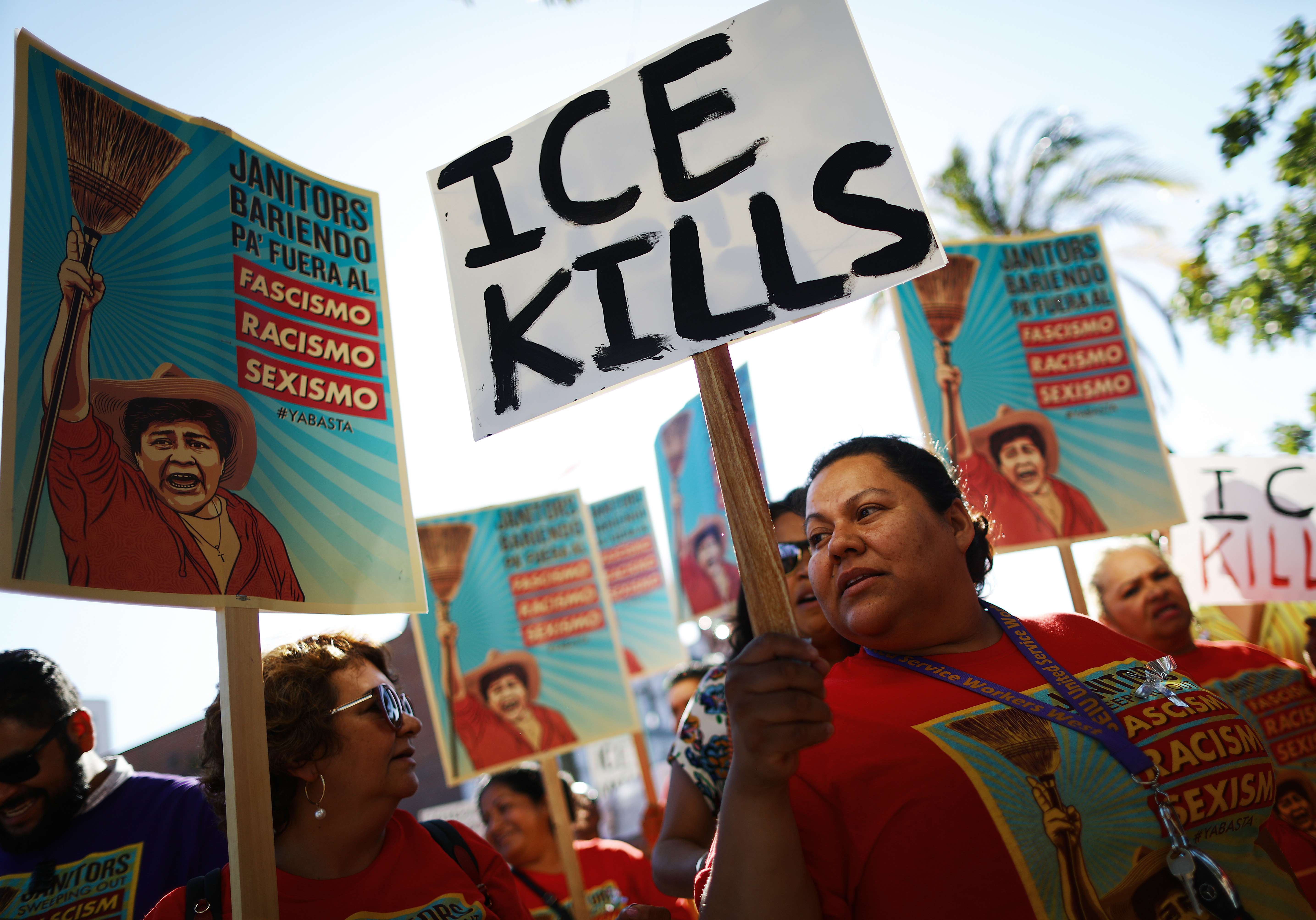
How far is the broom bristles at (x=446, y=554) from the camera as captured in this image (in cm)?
609

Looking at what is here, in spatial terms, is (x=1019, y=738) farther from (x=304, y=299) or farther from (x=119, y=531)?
(x=304, y=299)

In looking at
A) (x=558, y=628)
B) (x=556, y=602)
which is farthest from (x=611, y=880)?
(x=556, y=602)

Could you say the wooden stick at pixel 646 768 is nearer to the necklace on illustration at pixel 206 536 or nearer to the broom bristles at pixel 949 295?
the broom bristles at pixel 949 295

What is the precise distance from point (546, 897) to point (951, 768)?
6.68ft

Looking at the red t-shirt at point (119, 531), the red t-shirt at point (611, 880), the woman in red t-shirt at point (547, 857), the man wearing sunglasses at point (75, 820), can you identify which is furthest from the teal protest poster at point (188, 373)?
the red t-shirt at point (611, 880)

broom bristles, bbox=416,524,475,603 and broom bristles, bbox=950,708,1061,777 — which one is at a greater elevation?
broom bristles, bbox=416,524,475,603

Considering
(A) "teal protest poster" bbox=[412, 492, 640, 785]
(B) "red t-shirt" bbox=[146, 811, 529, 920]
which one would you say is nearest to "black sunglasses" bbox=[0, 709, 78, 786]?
(B) "red t-shirt" bbox=[146, 811, 529, 920]

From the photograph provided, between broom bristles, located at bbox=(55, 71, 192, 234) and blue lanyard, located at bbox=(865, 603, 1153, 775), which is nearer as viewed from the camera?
blue lanyard, located at bbox=(865, 603, 1153, 775)

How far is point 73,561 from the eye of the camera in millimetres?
1609

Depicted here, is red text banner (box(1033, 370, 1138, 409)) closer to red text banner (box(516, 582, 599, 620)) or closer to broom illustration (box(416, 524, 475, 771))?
red text banner (box(516, 582, 599, 620))

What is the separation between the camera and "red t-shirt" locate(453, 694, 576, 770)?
562cm

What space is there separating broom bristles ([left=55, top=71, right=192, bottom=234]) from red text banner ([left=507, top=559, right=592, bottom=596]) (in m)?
4.34

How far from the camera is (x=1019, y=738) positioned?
1441mm

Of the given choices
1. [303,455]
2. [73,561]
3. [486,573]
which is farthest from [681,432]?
[73,561]
